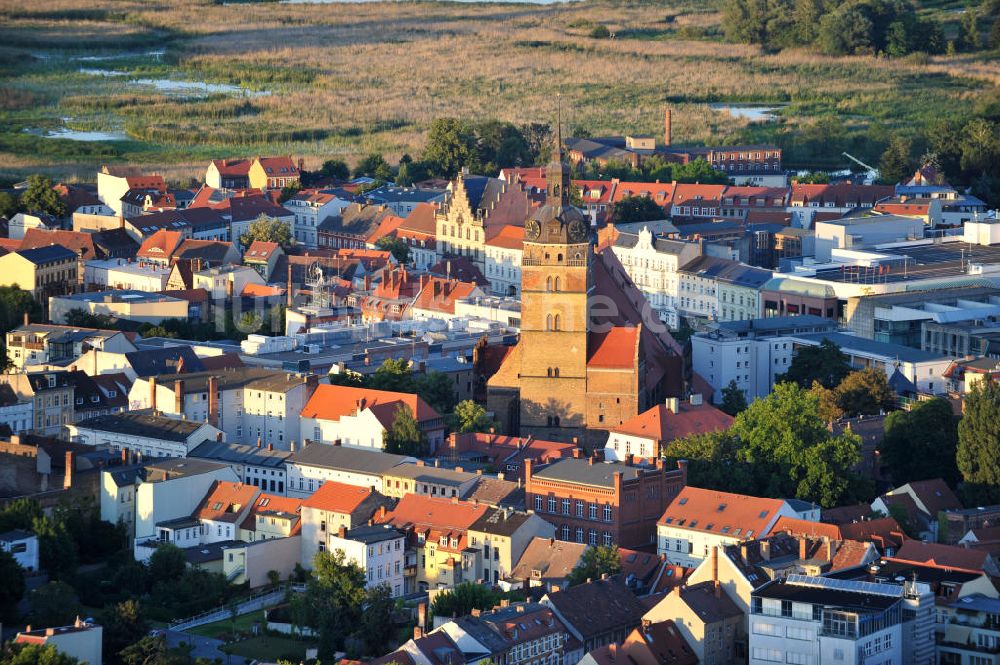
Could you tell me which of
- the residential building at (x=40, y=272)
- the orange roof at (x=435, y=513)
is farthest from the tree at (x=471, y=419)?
the residential building at (x=40, y=272)

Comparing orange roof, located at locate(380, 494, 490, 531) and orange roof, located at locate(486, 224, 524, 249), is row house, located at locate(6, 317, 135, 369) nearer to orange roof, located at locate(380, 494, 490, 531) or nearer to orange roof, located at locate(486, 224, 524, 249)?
orange roof, located at locate(380, 494, 490, 531)

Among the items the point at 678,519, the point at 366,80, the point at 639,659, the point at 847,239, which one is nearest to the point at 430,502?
the point at 678,519

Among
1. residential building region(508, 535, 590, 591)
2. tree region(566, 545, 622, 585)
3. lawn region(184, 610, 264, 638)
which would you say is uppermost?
tree region(566, 545, 622, 585)

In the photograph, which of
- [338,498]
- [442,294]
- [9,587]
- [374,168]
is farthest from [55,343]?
[374,168]

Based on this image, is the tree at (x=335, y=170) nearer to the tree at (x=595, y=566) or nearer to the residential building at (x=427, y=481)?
the residential building at (x=427, y=481)

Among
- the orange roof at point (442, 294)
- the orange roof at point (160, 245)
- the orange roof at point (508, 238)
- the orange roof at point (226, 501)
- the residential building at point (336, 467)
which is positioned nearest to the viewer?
the orange roof at point (226, 501)

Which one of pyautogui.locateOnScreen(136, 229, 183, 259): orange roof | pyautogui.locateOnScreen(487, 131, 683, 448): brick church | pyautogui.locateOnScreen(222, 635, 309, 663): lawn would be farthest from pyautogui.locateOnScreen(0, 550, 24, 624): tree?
pyautogui.locateOnScreen(136, 229, 183, 259): orange roof

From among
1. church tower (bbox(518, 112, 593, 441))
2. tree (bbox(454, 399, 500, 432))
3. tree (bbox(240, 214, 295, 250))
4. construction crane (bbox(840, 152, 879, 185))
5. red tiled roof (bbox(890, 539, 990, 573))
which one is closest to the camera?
red tiled roof (bbox(890, 539, 990, 573))
